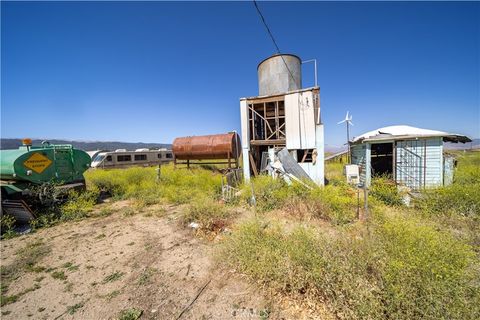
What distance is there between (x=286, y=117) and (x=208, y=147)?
588 cm

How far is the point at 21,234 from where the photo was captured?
216 inches

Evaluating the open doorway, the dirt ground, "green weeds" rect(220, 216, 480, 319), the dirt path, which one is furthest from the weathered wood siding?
the dirt path

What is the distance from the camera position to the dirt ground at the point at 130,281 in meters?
2.79

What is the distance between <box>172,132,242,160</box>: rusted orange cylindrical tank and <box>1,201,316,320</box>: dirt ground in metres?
8.10

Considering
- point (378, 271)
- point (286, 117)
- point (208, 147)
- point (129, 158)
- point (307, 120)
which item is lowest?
point (378, 271)

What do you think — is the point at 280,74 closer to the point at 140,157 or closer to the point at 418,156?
the point at 418,156

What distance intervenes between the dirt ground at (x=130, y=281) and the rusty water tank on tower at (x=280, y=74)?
899 cm

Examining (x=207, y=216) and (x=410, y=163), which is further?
(x=410, y=163)

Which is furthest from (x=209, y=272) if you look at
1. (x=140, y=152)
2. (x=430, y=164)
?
(x=140, y=152)

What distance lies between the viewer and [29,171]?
648 cm

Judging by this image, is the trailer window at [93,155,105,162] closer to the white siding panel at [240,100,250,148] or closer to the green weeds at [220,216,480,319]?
the white siding panel at [240,100,250,148]

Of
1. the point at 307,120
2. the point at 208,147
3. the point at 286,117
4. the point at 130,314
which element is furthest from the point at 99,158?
the point at 130,314

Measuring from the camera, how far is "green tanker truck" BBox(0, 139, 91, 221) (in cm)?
606

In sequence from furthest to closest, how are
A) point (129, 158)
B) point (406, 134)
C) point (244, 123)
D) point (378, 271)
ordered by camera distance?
point (129, 158) → point (244, 123) → point (406, 134) → point (378, 271)
